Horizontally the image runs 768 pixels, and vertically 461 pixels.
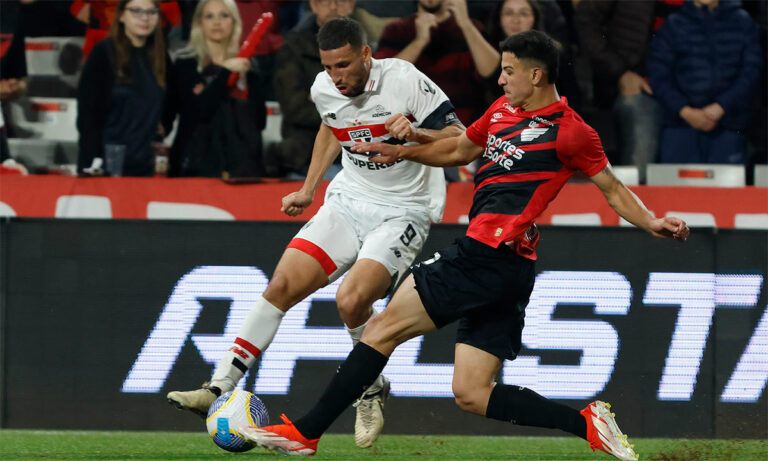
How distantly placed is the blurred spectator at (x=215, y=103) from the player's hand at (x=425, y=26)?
3.96 feet

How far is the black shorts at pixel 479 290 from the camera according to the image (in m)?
4.78

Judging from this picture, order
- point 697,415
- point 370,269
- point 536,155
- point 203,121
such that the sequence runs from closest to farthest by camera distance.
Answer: point 536,155 → point 370,269 → point 697,415 → point 203,121

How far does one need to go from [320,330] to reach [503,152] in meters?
2.31

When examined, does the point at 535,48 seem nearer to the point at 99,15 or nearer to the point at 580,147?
the point at 580,147

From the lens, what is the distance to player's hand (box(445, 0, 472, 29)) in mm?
7953

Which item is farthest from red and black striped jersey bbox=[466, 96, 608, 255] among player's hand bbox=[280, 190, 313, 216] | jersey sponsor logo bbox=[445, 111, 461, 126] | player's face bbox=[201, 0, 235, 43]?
player's face bbox=[201, 0, 235, 43]

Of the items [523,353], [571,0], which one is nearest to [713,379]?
[523,353]

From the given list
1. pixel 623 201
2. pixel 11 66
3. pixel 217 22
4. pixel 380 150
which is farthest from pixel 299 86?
pixel 623 201

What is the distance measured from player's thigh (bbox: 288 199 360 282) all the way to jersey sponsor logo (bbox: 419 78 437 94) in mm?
775

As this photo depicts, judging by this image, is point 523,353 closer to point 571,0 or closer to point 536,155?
point 536,155

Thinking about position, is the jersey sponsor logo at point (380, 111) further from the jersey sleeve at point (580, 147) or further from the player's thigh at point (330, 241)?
the jersey sleeve at point (580, 147)

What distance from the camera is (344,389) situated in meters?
4.75

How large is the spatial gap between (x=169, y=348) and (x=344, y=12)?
2860mm

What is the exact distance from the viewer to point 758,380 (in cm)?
660
